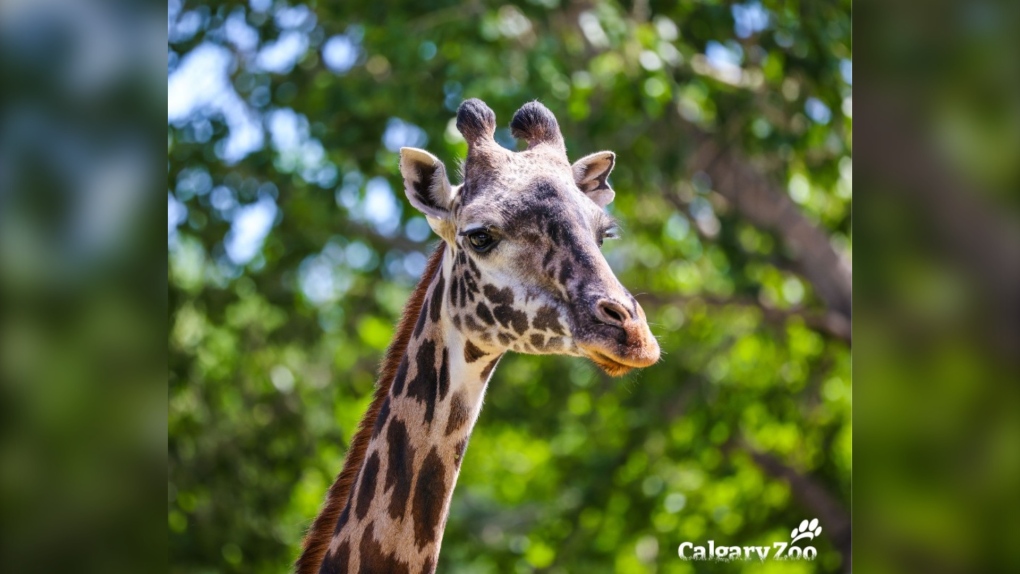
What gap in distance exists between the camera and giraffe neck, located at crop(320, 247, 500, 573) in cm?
192

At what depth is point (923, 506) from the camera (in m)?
1.40

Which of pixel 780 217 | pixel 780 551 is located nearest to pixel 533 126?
pixel 780 551

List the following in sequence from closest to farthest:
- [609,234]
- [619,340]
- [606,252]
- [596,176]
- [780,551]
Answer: [619,340] < [609,234] < [596,176] < [780,551] < [606,252]

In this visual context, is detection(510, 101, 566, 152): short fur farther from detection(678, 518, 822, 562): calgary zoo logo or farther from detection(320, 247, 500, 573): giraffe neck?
detection(678, 518, 822, 562): calgary zoo logo

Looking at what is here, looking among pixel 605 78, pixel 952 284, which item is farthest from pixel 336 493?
pixel 605 78

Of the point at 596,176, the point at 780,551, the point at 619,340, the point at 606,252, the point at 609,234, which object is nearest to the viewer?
the point at 619,340

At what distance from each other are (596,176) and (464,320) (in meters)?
0.43

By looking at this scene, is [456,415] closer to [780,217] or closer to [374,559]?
[374,559]

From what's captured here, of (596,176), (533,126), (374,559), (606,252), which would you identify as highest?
(533,126)

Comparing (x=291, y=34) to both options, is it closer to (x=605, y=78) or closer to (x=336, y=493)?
(x=605, y=78)

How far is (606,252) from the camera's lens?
194 inches

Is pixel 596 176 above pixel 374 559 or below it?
above

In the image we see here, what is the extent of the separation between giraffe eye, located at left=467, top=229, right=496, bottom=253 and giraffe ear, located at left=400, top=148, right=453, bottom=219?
0.11 meters

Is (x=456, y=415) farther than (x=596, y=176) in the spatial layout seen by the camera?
No
